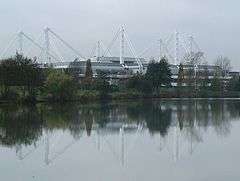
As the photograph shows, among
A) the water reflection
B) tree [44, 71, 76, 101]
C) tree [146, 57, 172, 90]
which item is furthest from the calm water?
tree [146, 57, 172, 90]

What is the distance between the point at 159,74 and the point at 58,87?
1077 inches

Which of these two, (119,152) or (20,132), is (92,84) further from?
(119,152)

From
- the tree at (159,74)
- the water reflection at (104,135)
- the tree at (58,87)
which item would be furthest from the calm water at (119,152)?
the tree at (159,74)

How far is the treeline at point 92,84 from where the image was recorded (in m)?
49.0

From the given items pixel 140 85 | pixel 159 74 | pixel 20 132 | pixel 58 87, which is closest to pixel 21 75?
pixel 58 87

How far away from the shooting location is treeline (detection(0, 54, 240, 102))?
4897 cm

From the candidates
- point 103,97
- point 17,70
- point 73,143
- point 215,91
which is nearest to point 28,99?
point 17,70

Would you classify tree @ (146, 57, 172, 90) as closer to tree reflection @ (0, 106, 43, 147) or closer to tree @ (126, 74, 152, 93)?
tree @ (126, 74, 152, 93)

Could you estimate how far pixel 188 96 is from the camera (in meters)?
72.6

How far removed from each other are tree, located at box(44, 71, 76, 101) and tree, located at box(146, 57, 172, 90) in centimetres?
2363

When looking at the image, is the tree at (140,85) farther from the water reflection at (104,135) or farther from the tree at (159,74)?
the water reflection at (104,135)

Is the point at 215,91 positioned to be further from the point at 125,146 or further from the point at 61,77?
the point at 125,146

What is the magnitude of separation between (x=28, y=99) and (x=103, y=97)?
47.0ft

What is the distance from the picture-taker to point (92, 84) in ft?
214
